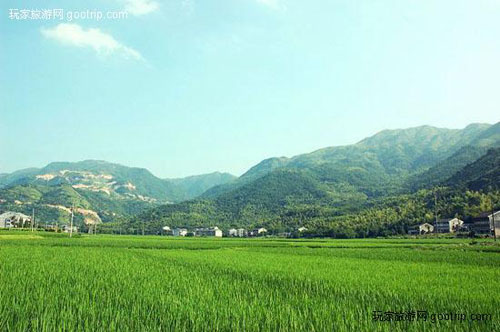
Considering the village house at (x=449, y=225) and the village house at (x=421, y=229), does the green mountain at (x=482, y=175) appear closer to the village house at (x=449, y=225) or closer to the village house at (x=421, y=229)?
the village house at (x=449, y=225)

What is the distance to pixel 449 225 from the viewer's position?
250 feet

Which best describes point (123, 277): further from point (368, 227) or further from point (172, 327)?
point (368, 227)

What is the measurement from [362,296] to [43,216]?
187031 millimetres

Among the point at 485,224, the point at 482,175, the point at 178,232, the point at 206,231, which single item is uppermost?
the point at 482,175

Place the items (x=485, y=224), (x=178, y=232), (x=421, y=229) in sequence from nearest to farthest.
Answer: (x=485, y=224), (x=421, y=229), (x=178, y=232)

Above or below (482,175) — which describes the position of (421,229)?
below

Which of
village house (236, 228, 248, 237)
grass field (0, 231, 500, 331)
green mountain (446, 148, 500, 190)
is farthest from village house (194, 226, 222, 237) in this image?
grass field (0, 231, 500, 331)

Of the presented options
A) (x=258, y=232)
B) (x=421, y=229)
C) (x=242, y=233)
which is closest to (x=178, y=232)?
(x=242, y=233)

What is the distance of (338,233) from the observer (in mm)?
82562

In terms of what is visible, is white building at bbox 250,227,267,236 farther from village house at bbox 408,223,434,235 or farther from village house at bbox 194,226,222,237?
village house at bbox 408,223,434,235

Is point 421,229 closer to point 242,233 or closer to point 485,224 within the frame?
point 485,224

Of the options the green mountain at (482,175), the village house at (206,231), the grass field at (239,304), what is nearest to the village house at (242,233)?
the village house at (206,231)

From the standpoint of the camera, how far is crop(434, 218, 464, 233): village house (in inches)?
3003

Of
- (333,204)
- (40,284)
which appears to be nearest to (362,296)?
(40,284)
